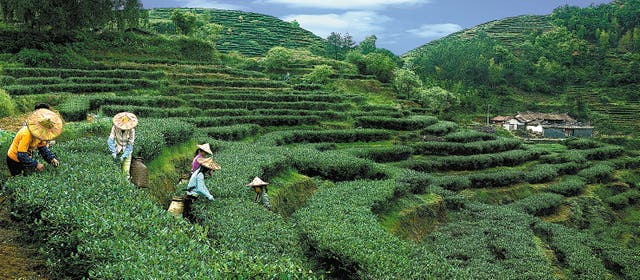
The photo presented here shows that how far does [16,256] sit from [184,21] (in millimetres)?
53539

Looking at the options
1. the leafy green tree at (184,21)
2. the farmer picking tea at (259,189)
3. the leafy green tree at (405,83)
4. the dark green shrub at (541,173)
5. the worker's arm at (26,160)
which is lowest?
the dark green shrub at (541,173)

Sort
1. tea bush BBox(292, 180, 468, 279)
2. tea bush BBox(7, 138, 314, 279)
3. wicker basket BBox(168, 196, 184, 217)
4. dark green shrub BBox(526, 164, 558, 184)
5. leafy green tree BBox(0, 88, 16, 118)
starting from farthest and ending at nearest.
A: dark green shrub BBox(526, 164, 558, 184) → leafy green tree BBox(0, 88, 16, 118) → wicker basket BBox(168, 196, 184, 217) → tea bush BBox(292, 180, 468, 279) → tea bush BBox(7, 138, 314, 279)

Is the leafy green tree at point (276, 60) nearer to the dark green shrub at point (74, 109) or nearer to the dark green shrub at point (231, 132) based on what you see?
the dark green shrub at point (231, 132)

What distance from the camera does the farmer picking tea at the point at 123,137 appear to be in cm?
1083

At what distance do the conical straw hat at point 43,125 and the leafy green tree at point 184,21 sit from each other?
51164 mm

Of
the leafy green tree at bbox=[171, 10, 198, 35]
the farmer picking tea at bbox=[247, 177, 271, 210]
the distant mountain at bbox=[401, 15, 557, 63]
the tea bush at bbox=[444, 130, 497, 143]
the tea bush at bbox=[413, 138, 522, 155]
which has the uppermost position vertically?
the distant mountain at bbox=[401, 15, 557, 63]

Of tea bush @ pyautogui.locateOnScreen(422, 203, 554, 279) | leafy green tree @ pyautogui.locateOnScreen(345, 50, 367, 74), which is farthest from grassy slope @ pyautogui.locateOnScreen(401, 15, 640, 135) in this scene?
tea bush @ pyautogui.locateOnScreen(422, 203, 554, 279)

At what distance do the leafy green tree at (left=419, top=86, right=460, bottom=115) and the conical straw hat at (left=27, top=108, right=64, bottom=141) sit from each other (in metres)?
52.6

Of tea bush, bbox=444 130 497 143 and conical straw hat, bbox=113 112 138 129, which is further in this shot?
tea bush, bbox=444 130 497 143

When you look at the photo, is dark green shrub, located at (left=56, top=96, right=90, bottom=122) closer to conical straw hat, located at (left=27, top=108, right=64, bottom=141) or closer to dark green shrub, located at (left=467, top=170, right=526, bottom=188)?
conical straw hat, located at (left=27, top=108, right=64, bottom=141)

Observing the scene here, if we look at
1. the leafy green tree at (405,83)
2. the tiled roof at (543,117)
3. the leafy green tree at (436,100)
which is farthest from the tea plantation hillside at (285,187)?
the tiled roof at (543,117)

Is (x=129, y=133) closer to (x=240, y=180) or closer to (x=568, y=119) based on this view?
(x=240, y=180)

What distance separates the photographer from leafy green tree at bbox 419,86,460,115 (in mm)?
61812

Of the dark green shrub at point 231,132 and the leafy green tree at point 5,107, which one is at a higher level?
the leafy green tree at point 5,107
